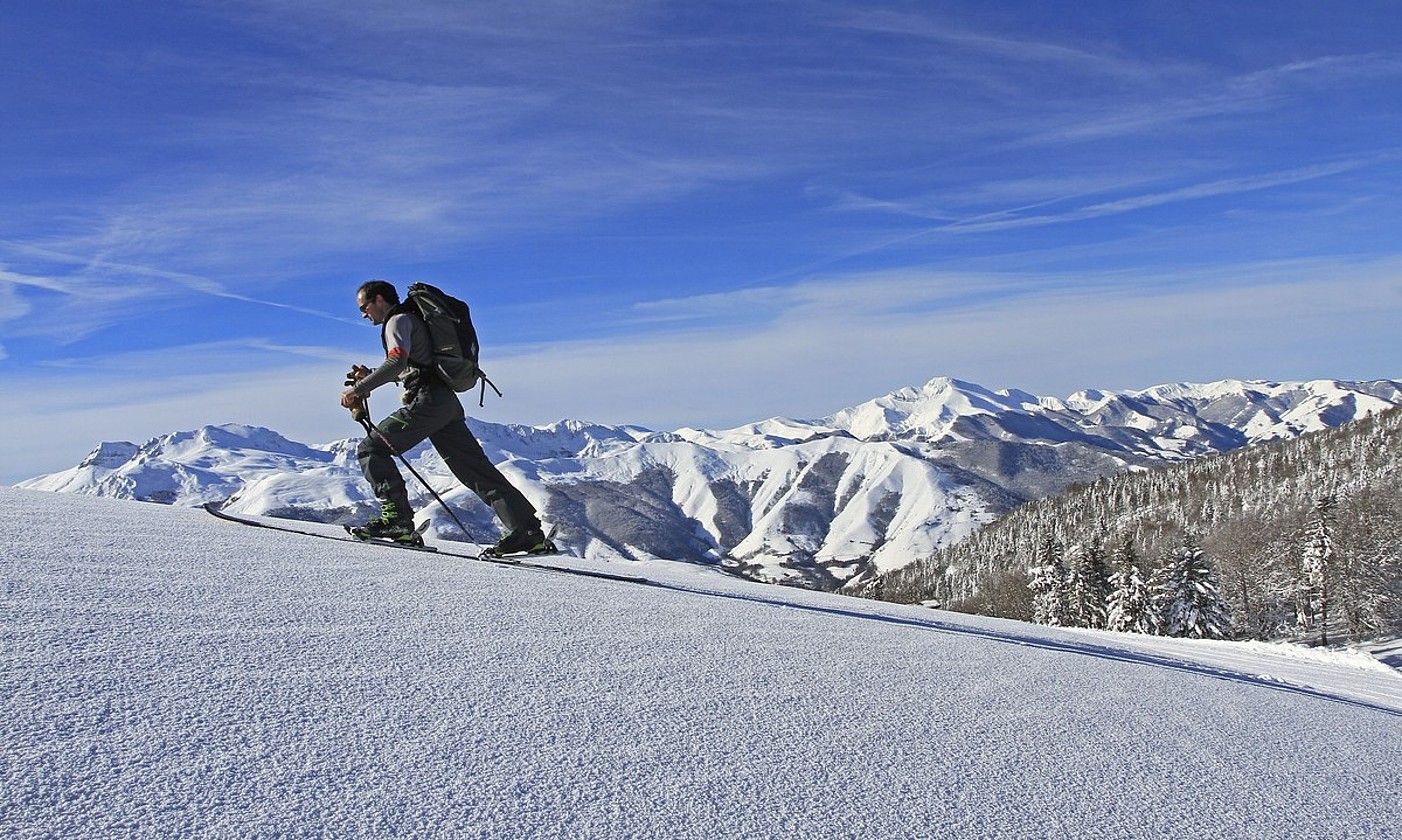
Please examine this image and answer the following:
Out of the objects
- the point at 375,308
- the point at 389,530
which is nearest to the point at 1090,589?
the point at 389,530

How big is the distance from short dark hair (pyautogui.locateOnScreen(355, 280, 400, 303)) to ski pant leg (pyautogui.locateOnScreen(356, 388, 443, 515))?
1088 millimetres

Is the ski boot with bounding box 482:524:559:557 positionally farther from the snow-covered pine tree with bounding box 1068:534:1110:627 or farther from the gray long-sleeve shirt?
the snow-covered pine tree with bounding box 1068:534:1110:627

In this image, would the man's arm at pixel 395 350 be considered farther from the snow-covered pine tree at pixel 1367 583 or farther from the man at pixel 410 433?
the snow-covered pine tree at pixel 1367 583

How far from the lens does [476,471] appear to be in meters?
9.30

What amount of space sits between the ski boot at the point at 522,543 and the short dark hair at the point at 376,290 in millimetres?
2868

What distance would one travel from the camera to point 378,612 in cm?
564

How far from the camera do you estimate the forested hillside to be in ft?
180

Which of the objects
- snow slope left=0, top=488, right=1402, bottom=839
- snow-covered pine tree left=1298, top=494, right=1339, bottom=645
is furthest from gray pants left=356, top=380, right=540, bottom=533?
snow-covered pine tree left=1298, top=494, right=1339, bottom=645

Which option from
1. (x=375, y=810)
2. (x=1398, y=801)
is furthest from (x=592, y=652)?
(x=1398, y=801)

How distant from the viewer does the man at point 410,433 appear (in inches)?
343

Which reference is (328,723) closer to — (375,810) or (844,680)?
(375,810)

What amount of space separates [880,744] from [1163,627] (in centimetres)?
5724

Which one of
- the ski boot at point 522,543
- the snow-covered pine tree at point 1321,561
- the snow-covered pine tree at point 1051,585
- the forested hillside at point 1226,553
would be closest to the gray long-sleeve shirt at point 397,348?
the ski boot at point 522,543

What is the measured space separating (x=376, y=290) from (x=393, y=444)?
5.41 ft
